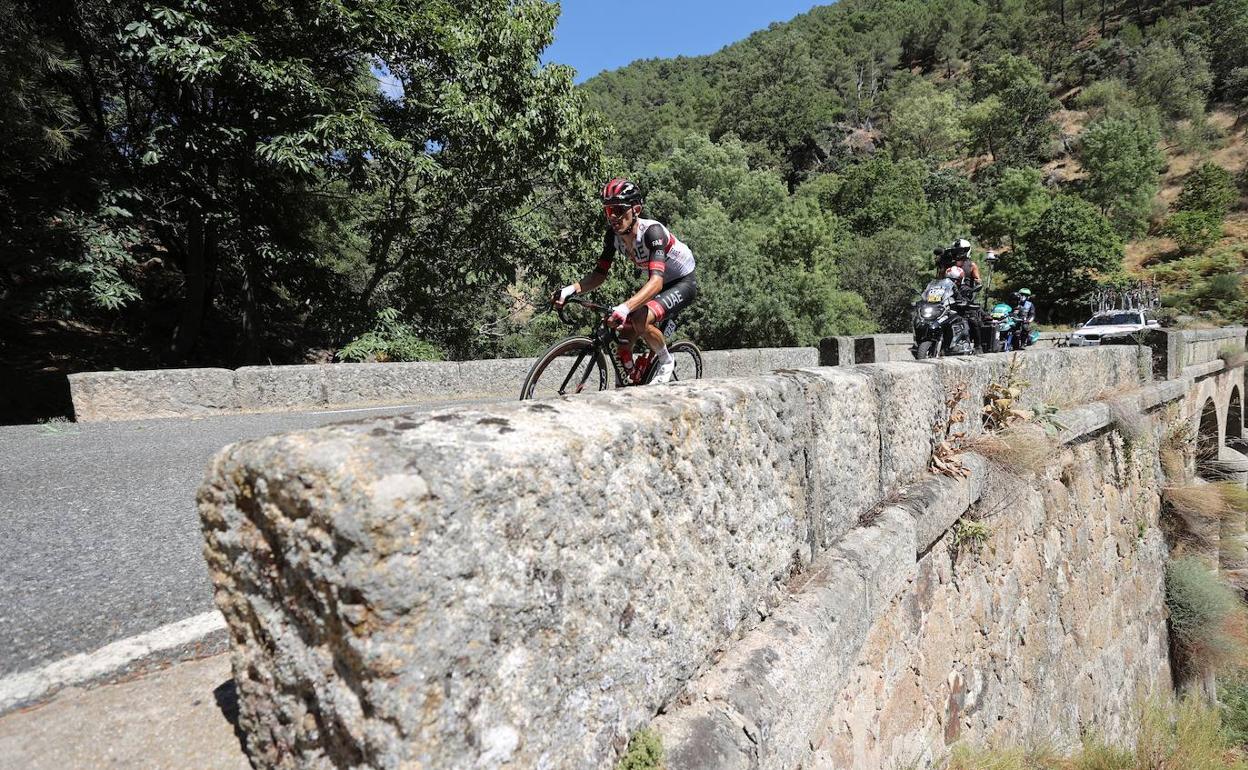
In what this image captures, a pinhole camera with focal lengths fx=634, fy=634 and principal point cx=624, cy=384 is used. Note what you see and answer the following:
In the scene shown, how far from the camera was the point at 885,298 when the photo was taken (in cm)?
3641

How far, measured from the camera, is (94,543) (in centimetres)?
253

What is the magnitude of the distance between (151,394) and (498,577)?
23.0ft

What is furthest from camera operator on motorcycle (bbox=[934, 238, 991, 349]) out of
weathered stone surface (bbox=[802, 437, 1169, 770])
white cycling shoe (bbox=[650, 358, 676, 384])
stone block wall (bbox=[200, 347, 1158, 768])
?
stone block wall (bbox=[200, 347, 1158, 768])

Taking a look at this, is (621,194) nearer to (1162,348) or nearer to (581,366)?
(581,366)

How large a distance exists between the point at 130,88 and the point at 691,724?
49.7 ft

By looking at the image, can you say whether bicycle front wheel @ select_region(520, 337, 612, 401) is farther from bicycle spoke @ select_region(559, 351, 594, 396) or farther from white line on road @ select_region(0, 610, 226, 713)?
white line on road @ select_region(0, 610, 226, 713)

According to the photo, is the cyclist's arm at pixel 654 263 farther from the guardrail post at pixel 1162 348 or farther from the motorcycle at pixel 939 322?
the guardrail post at pixel 1162 348

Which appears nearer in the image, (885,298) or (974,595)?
(974,595)

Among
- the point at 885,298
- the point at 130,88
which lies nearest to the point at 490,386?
the point at 130,88

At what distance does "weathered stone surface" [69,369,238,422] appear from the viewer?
20.1 ft

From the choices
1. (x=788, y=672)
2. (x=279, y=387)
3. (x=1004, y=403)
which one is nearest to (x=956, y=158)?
(x=1004, y=403)

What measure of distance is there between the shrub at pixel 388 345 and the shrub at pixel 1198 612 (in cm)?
1141

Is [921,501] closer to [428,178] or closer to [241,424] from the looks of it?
[241,424]

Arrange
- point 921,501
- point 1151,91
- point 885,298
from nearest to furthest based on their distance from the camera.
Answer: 1. point 921,501
2. point 885,298
3. point 1151,91
